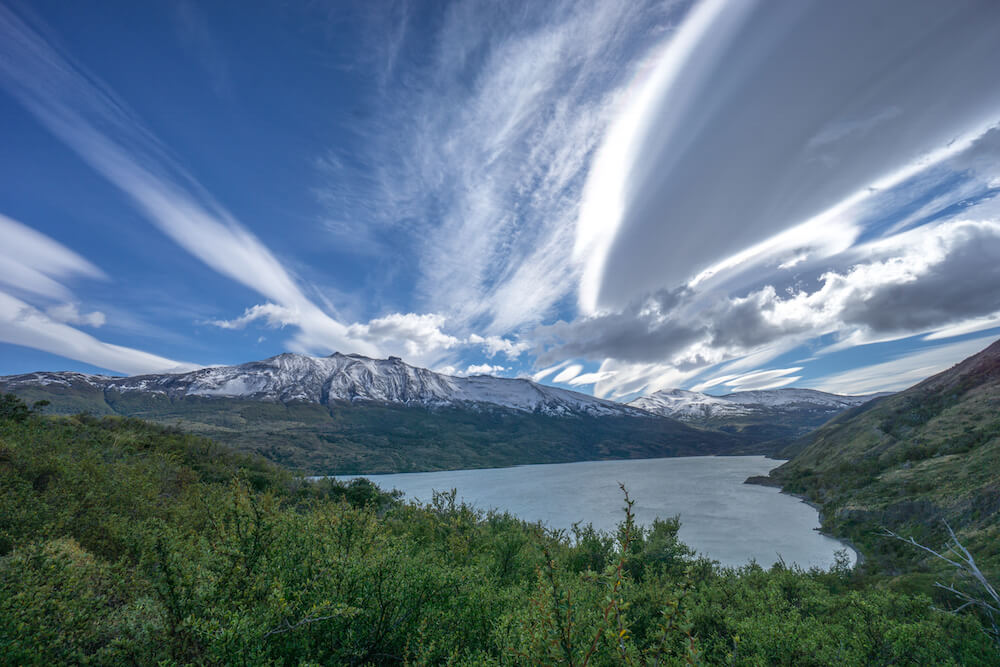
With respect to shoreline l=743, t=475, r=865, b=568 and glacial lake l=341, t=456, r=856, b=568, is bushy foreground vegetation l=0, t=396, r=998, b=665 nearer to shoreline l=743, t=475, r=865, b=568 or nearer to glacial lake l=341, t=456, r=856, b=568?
glacial lake l=341, t=456, r=856, b=568

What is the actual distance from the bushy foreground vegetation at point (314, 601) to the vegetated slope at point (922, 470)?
9096 millimetres

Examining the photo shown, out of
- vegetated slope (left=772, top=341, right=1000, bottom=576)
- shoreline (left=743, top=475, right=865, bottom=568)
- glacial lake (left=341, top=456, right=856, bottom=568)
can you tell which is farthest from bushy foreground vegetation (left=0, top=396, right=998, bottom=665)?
shoreline (left=743, top=475, right=865, bottom=568)

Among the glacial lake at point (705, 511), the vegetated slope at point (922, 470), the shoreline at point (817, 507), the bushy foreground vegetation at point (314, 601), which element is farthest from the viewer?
the glacial lake at point (705, 511)

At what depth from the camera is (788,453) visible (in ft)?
542

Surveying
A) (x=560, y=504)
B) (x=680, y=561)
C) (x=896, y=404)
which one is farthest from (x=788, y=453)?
(x=680, y=561)

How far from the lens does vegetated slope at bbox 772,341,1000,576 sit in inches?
1268

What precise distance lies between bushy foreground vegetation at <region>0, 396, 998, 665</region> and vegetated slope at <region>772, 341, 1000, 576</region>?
9.10 meters

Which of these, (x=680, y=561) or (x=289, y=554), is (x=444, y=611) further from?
(x=680, y=561)

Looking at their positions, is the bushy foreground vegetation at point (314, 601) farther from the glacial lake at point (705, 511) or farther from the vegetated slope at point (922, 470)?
the glacial lake at point (705, 511)

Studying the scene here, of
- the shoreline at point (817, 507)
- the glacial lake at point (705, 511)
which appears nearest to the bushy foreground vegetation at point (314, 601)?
the glacial lake at point (705, 511)

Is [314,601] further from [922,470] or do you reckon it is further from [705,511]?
[705,511]

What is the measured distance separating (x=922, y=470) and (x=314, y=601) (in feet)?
214

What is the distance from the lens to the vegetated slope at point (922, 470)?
32219mm

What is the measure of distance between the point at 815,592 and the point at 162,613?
22.7 metres
